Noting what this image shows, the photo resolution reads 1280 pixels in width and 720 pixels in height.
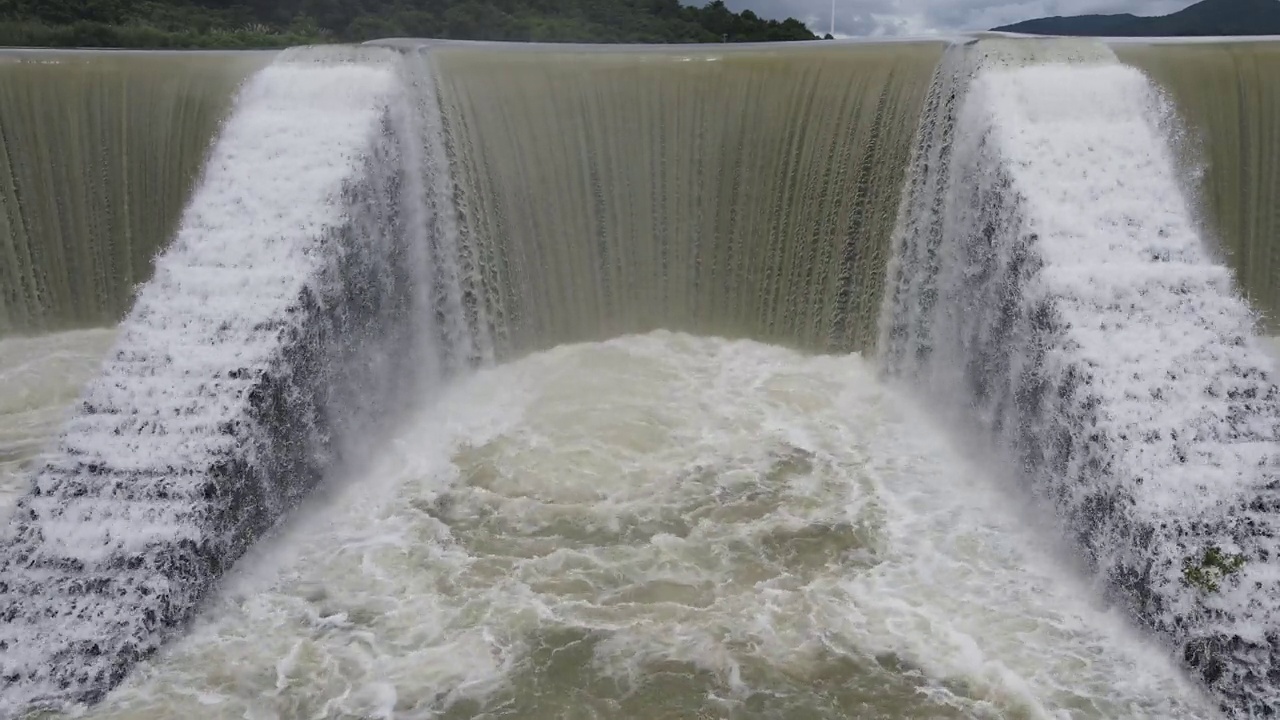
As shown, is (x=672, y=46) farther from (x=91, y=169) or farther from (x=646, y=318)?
(x=91, y=169)

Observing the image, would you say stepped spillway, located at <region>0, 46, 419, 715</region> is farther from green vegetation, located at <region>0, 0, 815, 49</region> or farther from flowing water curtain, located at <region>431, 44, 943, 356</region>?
green vegetation, located at <region>0, 0, 815, 49</region>

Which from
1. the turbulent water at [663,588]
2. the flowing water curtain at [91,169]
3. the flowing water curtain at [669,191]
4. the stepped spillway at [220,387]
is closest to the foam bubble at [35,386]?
the turbulent water at [663,588]

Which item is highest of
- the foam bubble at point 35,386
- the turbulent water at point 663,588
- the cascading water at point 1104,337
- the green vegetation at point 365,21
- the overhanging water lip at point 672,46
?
the green vegetation at point 365,21

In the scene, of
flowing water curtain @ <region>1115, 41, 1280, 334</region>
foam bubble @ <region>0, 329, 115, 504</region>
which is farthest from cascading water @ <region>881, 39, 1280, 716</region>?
foam bubble @ <region>0, 329, 115, 504</region>

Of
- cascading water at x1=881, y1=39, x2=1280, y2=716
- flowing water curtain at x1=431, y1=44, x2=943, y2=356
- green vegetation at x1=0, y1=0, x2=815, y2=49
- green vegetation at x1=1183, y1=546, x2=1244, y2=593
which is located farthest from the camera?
green vegetation at x1=0, y1=0, x2=815, y2=49

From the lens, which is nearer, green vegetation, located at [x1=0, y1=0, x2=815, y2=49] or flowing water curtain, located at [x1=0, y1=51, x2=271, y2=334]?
flowing water curtain, located at [x1=0, y1=51, x2=271, y2=334]

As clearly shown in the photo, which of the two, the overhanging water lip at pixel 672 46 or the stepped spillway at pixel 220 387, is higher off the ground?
the overhanging water lip at pixel 672 46

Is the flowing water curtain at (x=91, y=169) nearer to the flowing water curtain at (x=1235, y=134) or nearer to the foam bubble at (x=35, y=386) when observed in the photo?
the foam bubble at (x=35, y=386)
